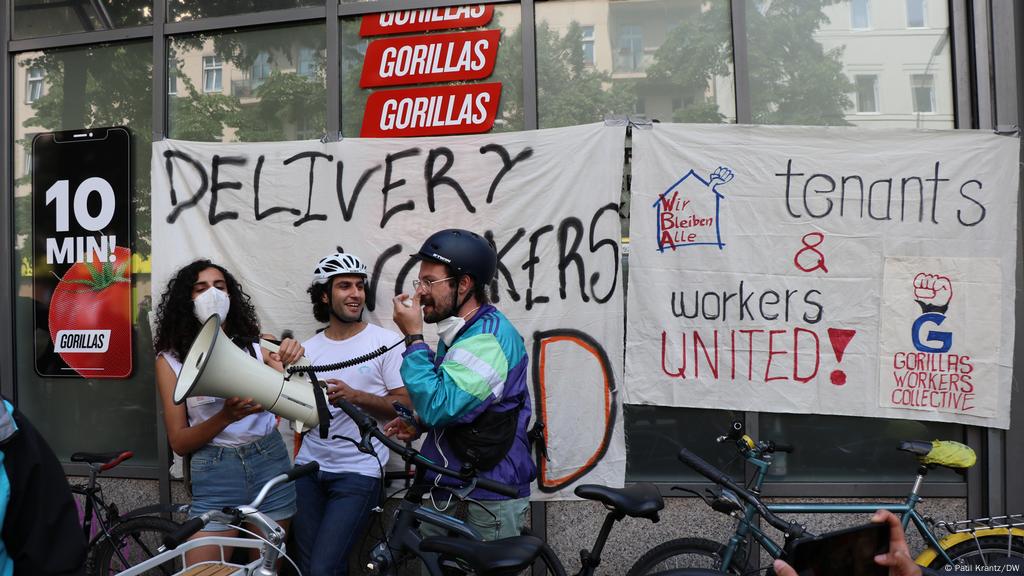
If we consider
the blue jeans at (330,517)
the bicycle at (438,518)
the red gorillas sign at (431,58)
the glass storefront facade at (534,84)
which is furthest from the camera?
the red gorillas sign at (431,58)

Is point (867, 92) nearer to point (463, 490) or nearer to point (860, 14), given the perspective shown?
point (860, 14)

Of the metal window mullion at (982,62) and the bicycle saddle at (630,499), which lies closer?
the bicycle saddle at (630,499)

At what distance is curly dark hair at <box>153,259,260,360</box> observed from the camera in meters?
3.71

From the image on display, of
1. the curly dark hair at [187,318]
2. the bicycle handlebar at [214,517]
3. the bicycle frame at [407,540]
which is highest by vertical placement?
the curly dark hair at [187,318]

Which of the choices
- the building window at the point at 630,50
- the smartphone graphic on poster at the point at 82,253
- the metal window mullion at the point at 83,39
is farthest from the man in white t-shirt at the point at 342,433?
the metal window mullion at the point at 83,39

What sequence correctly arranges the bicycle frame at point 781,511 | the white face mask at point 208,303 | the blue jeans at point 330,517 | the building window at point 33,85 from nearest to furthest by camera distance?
the blue jeans at point 330,517, the bicycle frame at point 781,511, the white face mask at point 208,303, the building window at point 33,85

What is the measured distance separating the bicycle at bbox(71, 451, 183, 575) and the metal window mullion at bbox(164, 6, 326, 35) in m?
2.86

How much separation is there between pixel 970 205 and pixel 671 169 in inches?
68.8

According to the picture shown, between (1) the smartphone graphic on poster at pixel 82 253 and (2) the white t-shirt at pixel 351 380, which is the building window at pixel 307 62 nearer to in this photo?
(1) the smartphone graphic on poster at pixel 82 253

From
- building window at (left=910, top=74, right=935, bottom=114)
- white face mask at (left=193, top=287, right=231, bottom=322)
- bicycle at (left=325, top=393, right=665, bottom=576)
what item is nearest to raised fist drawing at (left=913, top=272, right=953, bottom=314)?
building window at (left=910, top=74, right=935, bottom=114)

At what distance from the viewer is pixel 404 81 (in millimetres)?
4707

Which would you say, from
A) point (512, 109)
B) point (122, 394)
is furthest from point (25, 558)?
point (512, 109)

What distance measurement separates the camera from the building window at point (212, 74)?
494 centimetres

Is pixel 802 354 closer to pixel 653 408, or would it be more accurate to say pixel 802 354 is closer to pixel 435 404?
pixel 653 408
